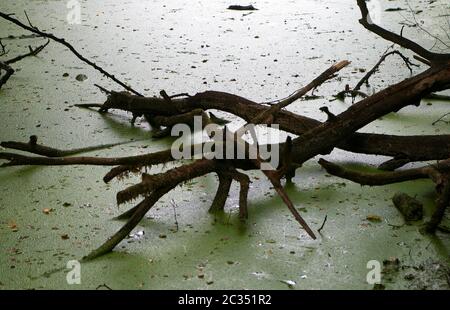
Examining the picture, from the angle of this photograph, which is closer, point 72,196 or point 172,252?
point 172,252

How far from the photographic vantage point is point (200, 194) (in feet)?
5.77

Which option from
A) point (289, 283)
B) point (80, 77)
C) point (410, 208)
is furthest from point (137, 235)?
point (80, 77)

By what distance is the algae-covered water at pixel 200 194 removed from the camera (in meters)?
1.32

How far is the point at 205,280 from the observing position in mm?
1287

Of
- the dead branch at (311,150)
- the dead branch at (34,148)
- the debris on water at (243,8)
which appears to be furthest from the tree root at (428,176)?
the debris on water at (243,8)

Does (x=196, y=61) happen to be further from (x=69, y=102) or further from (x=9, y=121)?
(x=9, y=121)

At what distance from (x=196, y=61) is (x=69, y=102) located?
856 mm

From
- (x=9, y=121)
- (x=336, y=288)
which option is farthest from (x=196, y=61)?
(x=336, y=288)

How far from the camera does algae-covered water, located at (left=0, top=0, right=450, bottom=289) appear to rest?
1.32 meters

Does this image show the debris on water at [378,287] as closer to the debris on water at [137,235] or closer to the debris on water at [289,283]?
the debris on water at [289,283]

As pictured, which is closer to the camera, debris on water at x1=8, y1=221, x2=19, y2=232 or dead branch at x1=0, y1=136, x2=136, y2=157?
debris on water at x1=8, y1=221, x2=19, y2=232

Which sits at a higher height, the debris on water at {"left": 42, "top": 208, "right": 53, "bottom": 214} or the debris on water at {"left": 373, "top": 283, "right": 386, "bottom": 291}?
the debris on water at {"left": 42, "top": 208, "right": 53, "bottom": 214}

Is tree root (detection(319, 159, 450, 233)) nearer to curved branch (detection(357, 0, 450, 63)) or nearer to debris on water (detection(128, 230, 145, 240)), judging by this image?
curved branch (detection(357, 0, 450, 63))

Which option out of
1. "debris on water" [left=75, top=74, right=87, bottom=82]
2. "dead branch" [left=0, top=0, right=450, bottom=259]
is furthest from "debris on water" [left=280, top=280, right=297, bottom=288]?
"debris on water" [left=75, top=74, right=87, bottom=82]
